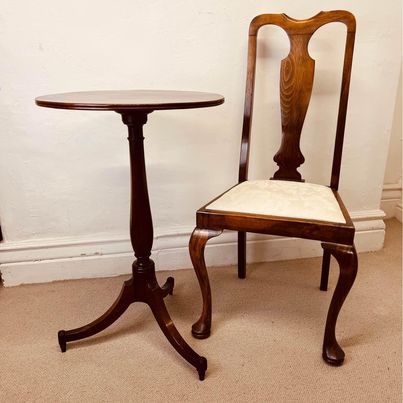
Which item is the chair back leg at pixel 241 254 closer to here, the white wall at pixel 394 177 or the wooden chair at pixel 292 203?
the wooden chair at pixel 292 203

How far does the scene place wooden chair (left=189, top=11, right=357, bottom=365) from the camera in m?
1.16

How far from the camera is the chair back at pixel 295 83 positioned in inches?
57.7

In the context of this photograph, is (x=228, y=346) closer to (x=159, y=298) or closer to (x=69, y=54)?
(x=159, y=298)

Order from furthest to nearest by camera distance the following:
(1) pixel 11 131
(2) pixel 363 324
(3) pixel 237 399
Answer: (1) pixel 11 131
(2) pixel 363 324
(3) pixel 237 399

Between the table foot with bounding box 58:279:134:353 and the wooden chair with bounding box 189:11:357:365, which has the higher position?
the wooden chair with bounding box 189:11:357:365

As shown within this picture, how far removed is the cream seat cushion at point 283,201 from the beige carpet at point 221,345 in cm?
51

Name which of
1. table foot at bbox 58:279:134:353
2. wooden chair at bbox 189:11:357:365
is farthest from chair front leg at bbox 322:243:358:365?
table foot at bbox 58:279:134:353

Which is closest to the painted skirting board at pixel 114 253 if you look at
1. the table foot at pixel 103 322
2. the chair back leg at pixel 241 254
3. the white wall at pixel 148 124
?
the white wall at pixel 148 124

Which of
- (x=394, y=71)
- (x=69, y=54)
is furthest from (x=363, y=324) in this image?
(x=69, y=54)

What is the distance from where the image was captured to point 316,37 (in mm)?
1695

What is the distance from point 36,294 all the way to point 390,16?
6.76ft

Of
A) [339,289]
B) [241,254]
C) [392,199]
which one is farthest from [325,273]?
[392,199]

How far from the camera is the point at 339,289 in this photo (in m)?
1.20

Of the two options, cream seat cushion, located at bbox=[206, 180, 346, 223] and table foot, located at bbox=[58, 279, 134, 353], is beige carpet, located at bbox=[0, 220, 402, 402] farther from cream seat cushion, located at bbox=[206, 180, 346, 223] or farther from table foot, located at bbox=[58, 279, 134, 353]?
cream seat cushion, located at bbox=[206, 180, 346, 223]
